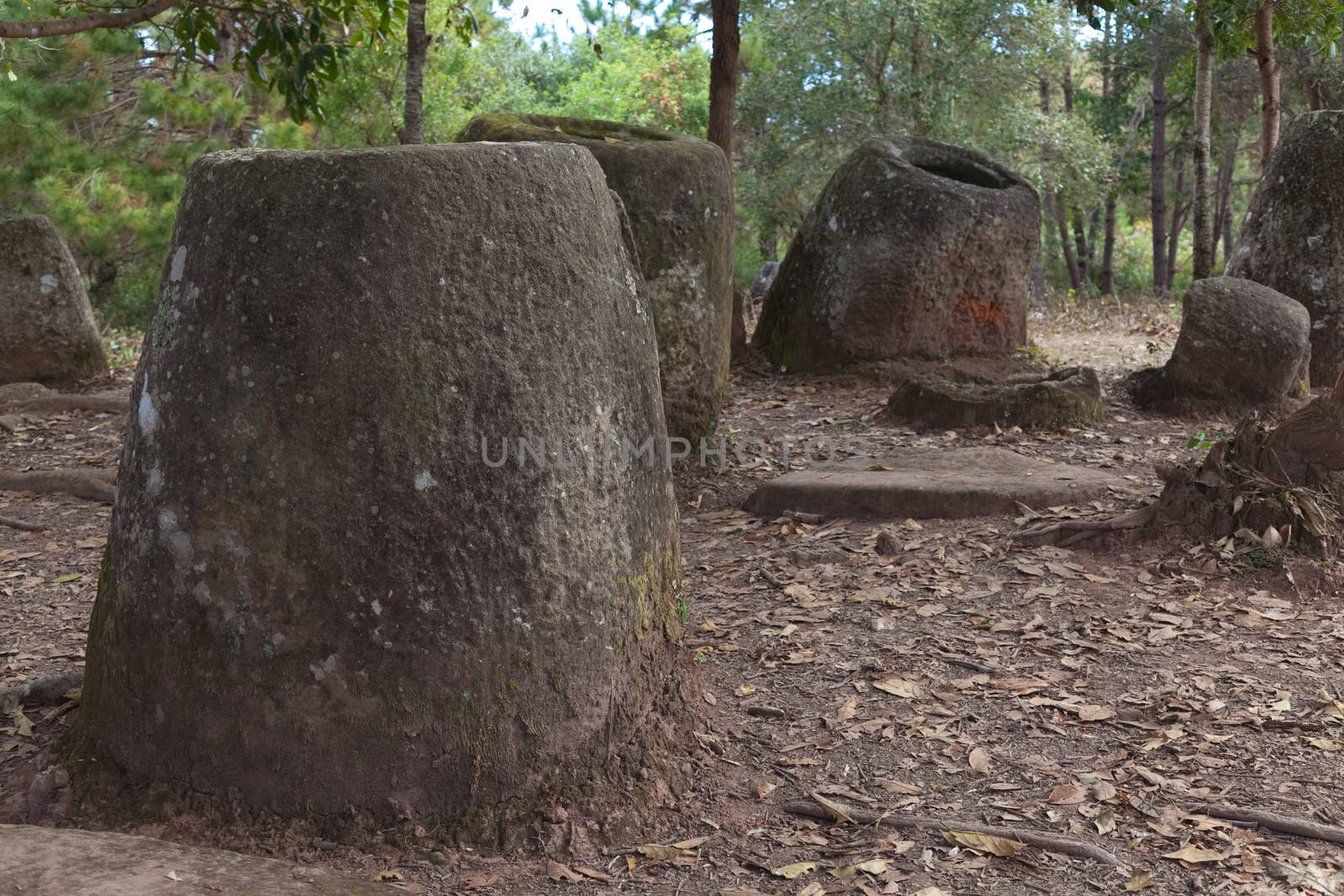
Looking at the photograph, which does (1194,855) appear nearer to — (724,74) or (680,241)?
(680,241)

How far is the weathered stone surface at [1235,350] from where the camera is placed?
7.54m

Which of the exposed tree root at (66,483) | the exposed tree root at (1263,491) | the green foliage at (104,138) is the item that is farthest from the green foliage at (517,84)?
the exposed tree root at (1263,491)

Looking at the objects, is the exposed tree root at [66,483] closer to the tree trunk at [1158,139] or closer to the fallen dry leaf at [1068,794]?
the fallen dry leaf at [1068,794]

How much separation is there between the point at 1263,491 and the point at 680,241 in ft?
9.22

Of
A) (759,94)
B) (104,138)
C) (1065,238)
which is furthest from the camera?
(1065,238)

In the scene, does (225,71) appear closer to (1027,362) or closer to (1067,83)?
(1027,362)

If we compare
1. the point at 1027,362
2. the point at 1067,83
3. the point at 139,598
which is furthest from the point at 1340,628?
the point at 1067,83

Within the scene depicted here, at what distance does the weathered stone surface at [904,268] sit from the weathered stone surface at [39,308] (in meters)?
4.93

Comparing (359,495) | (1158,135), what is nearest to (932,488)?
(359,495)

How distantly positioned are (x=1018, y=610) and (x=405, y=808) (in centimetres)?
247

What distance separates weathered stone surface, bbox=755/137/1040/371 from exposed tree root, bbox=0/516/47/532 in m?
4.96

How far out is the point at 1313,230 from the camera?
28.3 feet

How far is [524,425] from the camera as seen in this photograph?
268cm

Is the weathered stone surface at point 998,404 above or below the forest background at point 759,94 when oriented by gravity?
below
